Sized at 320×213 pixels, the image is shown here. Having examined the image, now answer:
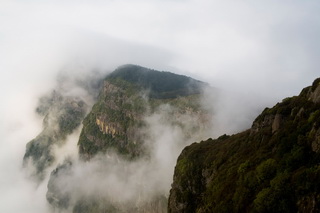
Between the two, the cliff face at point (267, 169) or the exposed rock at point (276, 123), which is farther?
the exposed rock at point (276, 123)

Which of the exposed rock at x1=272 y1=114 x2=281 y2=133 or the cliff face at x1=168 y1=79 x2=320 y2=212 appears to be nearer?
the cliff face at x1=168 y1=79 x2=320 y2=212

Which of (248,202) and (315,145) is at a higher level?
(315,145)

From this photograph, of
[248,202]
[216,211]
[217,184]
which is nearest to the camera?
[248,202]

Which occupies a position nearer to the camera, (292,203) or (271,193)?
(292,203)

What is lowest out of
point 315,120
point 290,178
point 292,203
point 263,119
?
point 292,203

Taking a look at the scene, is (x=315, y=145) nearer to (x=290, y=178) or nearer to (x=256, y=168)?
(x=290, y=178)

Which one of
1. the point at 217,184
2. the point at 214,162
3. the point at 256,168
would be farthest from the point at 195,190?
the point at 256,168

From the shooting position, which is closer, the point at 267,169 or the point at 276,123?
the point at 267,169

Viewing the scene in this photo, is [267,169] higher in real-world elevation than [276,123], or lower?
lower
